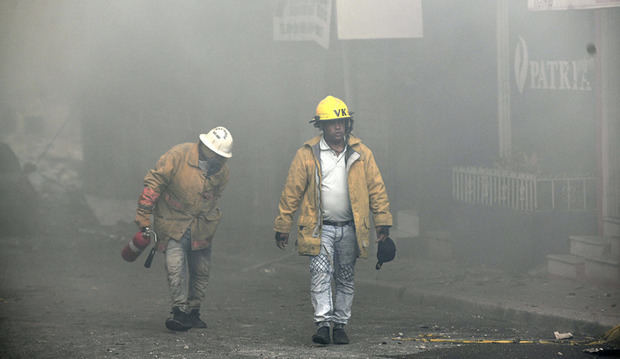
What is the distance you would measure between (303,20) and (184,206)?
466cm

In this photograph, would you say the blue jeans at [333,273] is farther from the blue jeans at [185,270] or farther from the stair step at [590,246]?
the stair step at [590,246]

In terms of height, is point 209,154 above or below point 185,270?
above

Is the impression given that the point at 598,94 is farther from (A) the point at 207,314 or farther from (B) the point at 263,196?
(B) the point at 263,196

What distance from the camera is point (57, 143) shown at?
13.6 m

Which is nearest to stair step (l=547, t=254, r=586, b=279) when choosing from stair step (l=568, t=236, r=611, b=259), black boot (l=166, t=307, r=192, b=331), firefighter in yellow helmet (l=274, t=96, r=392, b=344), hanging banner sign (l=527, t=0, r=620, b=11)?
stair step (l=568, t=236, r=611, b=259)

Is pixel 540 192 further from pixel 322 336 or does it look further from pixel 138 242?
pixel 138 242

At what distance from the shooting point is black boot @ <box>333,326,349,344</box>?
20.6ft

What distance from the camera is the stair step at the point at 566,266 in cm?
865

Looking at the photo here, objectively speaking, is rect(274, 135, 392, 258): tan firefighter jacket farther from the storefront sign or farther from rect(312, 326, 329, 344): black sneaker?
the storefront sign

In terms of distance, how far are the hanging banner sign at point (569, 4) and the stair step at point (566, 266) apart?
2372 mm

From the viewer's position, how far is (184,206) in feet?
22.9

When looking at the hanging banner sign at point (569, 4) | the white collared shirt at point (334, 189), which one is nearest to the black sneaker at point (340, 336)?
the white collared shirt at point (334, 189)

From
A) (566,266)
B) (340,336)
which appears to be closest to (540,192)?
(566,266)

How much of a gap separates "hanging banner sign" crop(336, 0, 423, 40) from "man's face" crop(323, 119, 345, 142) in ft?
11.2
